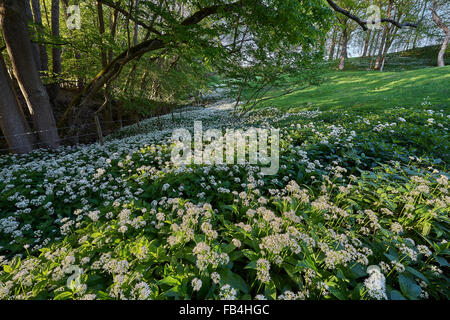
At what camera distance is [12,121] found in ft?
22.0

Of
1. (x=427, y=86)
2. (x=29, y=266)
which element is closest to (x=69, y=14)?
(x=29, y=266)

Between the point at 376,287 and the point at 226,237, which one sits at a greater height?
the point at 376,287

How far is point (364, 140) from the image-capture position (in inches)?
237

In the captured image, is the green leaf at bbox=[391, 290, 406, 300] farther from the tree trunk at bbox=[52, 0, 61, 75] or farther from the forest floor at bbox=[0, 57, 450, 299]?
the tree trunk at bbox=[52, 0, 61, 75]

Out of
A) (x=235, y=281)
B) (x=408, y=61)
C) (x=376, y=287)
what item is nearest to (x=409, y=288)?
(x=376, y=287)

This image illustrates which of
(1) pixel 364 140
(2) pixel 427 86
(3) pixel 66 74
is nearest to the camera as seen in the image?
(1) pixel 364 140

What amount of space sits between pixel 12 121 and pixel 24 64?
7.22ft

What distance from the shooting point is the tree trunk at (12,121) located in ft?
21.1

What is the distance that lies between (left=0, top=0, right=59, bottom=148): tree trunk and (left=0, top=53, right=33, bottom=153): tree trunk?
1.19 ft

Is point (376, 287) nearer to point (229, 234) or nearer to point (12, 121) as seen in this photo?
point (229, 234)

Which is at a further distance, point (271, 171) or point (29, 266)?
point (271, 171)

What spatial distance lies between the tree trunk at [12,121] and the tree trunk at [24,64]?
0.36 m
